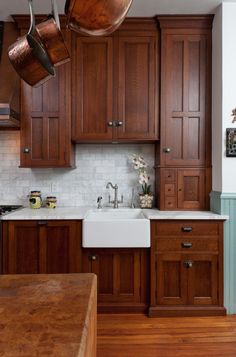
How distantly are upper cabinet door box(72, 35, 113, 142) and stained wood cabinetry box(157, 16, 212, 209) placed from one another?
1.69ft

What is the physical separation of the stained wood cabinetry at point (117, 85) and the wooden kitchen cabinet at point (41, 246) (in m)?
0.89

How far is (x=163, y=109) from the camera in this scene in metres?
2.99

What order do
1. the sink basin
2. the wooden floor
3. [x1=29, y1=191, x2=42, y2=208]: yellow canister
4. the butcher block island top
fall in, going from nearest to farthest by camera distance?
the butcher block island top → the wooden floor → the sink basin → [x1=29, y1=191, x2=42, y2=208]: yellow canister

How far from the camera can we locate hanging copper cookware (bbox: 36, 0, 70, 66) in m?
1.44

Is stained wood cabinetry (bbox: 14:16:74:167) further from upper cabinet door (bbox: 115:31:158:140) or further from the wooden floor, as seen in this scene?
the wooden floor

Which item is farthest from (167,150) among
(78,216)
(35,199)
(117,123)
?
(35,199)

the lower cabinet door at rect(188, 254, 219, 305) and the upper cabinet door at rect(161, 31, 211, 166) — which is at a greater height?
the upper cabinet door at rect(161, 31, 211, 166)

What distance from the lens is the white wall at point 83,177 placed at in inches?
132

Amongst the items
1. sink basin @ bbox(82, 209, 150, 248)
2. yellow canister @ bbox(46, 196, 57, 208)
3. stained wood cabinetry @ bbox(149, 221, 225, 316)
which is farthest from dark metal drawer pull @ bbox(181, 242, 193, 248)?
yellow canister @ bbox(46, 196, 57, 208)

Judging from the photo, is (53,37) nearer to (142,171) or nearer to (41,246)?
(41,246)

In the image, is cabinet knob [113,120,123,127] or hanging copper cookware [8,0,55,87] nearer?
hanging copper cookware [8,0,55,87]

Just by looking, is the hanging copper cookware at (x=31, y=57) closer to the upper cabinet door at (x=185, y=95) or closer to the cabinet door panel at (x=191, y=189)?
the upper cabinet door at (x=185, y=95)

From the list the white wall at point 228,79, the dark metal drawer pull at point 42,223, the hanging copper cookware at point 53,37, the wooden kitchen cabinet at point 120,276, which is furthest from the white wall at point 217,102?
the hanging copper cookware at point 53,37

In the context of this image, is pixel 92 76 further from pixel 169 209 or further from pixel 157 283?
pixel 157 283
